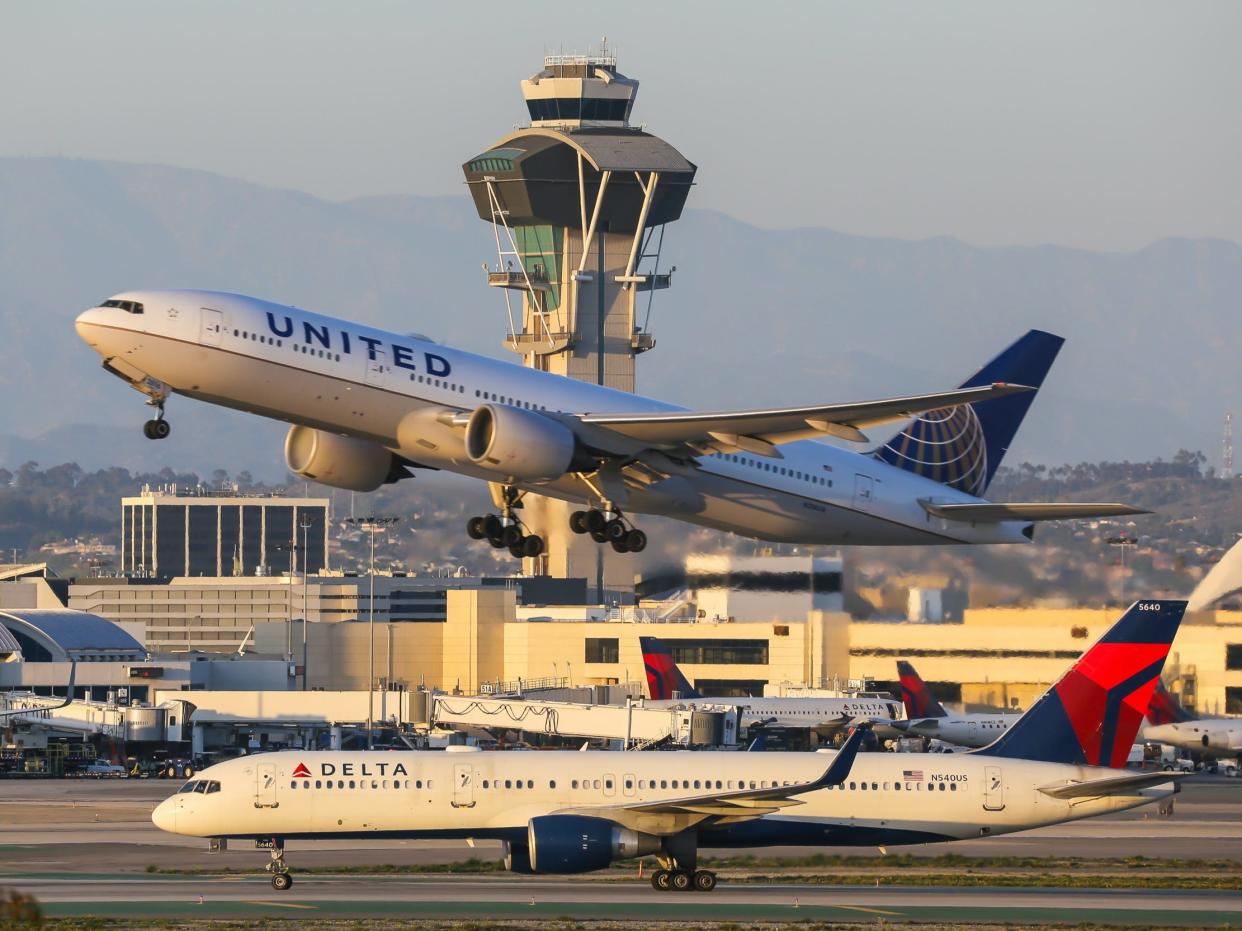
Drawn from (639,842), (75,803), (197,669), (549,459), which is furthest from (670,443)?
(197,669)

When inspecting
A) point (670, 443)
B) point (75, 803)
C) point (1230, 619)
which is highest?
point (670, 443)

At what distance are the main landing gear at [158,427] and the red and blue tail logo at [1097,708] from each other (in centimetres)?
2033

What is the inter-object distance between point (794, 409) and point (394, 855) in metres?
16.9

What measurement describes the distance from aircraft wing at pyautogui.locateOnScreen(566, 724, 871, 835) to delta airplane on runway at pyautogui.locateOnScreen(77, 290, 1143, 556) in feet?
26.8

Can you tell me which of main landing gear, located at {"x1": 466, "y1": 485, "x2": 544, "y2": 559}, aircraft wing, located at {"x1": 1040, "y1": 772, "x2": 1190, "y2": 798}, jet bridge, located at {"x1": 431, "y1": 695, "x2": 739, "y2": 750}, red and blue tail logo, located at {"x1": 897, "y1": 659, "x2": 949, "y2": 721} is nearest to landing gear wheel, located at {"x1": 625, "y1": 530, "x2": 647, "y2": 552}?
main landing gear, located at {"x1": 466, "y1": 485, "x2": 544, "y2": 559}

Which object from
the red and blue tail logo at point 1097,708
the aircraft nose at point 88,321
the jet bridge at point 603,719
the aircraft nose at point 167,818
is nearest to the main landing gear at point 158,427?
the aircraft nose at point 88,321

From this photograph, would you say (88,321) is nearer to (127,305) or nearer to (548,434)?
(127,305)

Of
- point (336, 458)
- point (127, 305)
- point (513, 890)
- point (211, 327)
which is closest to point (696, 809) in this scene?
point (513, 890)

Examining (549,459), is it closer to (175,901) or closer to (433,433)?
(433,433)

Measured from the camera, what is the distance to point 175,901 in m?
45.8

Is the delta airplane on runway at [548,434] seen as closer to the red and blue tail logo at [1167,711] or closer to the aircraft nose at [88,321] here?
the aircraft nose at [88,321]

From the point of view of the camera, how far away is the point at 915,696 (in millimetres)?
84500

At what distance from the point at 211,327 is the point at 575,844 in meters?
13.5

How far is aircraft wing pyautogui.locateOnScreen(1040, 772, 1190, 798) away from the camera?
156 feet
